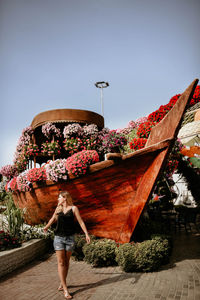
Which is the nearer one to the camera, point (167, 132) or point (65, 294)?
point (65, 294)

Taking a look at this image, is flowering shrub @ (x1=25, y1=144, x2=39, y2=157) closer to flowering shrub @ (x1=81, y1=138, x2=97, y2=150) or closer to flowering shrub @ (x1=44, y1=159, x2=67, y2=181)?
flowering shrub @ (x1=81, y1=138, x2=97, y2=150)

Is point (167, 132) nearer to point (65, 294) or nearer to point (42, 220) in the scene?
point (65, 294)

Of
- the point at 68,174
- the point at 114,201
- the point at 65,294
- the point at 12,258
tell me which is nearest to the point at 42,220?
the point at 12,258

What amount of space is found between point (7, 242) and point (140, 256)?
2923 mm

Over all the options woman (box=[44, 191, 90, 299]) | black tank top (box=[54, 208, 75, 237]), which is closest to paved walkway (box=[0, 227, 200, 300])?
woman (box=[44, 191, 90, 299])

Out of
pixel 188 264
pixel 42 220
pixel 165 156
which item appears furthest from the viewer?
pixel 42 220

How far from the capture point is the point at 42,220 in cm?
634

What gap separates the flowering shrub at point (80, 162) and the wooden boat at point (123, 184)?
0.55 feet

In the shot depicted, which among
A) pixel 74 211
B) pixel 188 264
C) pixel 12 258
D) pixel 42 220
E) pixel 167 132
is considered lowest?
pixel 188 264

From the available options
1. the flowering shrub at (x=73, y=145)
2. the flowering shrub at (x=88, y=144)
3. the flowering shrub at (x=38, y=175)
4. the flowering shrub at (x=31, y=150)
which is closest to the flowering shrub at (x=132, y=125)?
the flowering shrub at (x=88, y=144)

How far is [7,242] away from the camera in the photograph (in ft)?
15.5

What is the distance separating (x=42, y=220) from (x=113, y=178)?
10.4 feet

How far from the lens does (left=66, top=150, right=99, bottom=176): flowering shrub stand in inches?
179

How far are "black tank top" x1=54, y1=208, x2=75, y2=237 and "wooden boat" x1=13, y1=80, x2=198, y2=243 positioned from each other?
4.42 ft
